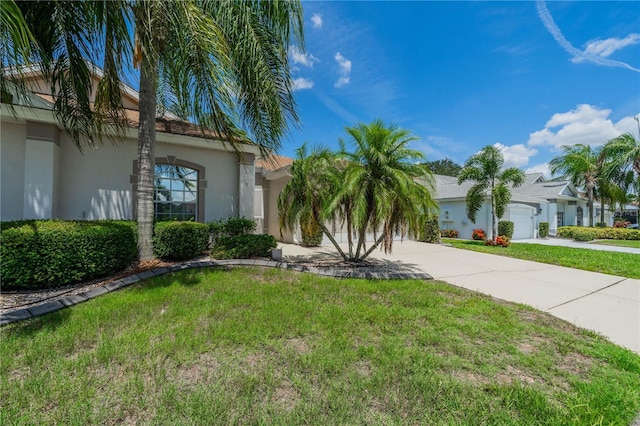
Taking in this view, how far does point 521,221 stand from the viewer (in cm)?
2194

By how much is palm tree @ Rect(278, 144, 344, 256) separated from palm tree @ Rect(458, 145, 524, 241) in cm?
1271

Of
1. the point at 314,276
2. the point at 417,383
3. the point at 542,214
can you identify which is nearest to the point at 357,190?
the point at 314,276

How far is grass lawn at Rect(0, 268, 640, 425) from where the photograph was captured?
2279 mm

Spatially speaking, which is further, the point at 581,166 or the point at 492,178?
the point at 581,166

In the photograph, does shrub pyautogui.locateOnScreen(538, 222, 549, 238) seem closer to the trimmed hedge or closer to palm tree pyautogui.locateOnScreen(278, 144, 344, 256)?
the trimmed hedge

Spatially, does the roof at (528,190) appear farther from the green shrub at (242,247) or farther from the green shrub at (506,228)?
the green shrub at (242,247)

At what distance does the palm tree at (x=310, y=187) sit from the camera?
7.61m

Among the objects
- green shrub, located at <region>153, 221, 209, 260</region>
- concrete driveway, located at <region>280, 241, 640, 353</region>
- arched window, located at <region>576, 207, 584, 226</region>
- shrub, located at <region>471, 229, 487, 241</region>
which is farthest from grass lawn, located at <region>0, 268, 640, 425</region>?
arched window, located at <region>576, 207, 584, 226</region>

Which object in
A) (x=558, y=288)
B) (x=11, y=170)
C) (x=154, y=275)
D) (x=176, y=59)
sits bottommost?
(x=558, y=288)

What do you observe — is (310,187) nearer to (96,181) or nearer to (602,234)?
(96,181)

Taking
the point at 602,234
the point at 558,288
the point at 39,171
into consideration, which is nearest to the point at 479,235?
the point at 602,234

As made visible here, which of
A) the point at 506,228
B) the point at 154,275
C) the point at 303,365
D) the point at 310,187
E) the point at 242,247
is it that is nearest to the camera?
the point at 303,365

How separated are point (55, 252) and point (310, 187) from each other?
5614mm

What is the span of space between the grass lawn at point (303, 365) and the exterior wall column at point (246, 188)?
5.75m
